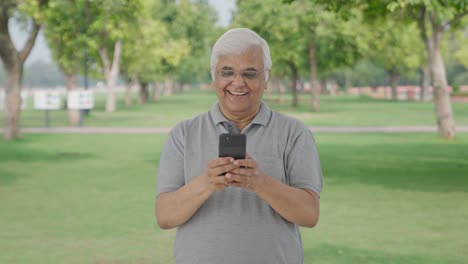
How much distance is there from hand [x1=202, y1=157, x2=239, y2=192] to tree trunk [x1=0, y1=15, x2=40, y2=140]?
22.2m

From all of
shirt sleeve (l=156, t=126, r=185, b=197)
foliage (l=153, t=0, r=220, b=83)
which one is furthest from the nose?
foliage (l=153, t=0, r=220, b=83)

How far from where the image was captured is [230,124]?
10.6ft

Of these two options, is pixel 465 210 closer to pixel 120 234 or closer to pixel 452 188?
pixel 452 188

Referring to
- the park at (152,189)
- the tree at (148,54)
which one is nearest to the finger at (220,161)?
the park at (152,189)

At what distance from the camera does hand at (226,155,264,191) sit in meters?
2.93

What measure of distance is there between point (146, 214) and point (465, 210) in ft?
14.8

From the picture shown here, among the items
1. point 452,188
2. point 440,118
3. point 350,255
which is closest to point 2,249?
point 350,255

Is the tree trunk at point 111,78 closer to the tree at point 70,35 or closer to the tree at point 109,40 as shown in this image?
Answer: the tree at point 109,40

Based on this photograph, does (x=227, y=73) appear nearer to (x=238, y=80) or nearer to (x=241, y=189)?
(x=238, y=80)

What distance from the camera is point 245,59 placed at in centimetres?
328

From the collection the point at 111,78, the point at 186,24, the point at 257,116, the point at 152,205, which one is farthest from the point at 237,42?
the point at 186,24

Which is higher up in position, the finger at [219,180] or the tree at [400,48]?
the tree at [400,48]

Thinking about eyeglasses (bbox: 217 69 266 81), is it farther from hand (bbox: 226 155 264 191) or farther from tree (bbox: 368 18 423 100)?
tree (bbox: 368 18 423 100)

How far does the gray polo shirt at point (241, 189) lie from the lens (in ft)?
10.5
